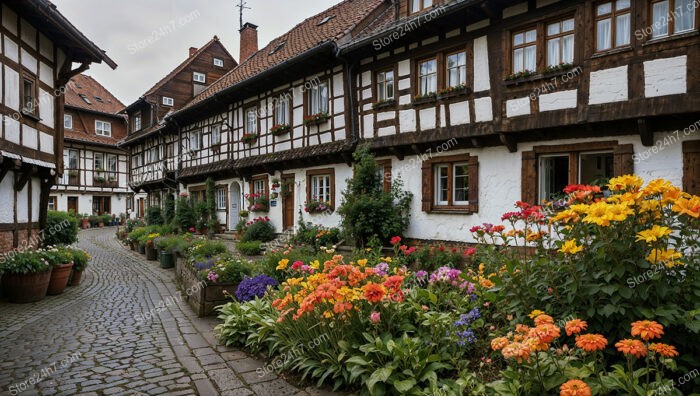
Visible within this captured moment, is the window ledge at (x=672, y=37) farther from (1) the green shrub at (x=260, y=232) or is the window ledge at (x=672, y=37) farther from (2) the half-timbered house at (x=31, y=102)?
(1) the green shrub at (x=260, y=232)

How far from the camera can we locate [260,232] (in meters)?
16.1

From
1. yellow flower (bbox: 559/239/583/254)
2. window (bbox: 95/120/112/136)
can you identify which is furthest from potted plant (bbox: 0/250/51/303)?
window (bbox: 95/120/112/136)

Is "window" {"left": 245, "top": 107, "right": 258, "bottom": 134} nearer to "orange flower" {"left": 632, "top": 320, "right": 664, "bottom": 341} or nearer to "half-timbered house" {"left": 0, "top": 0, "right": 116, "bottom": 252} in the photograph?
"half-timbered house" {"left": 0, "top": 0, "right": 116, "bottom": 252}

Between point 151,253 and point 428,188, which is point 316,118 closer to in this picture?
point 428,188

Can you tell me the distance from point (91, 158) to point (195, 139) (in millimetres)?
18027

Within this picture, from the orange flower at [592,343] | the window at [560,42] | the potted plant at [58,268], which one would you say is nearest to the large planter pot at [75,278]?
the potted plant at [58,268]

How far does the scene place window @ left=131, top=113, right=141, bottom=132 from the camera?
29.6m

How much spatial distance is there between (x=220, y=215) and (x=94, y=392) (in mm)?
16826

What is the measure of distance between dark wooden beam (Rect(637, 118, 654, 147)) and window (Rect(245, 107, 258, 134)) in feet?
42.4

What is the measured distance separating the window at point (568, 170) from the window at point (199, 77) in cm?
2377

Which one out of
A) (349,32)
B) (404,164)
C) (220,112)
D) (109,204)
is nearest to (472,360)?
(404,164)

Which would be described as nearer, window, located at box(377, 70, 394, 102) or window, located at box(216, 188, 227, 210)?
window, located at box(377, 70, 394, 102)

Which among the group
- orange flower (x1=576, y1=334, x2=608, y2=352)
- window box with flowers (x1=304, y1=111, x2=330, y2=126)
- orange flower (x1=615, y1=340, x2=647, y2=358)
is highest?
window box with flowers (x1=304, y1=111, x2=330, y2=126)

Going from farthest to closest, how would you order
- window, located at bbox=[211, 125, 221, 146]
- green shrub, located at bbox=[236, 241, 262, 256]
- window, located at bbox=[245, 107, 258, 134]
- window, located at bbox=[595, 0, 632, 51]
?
1. window, located at bbox=[211, 125, 221, 146]
2. window, located at bbox=[245, 107, 258, 134]
3. green shrub, located at bbox=[236, 241, 262, 256]
4. window, located at bbox=[595, 0, 632, 51]
